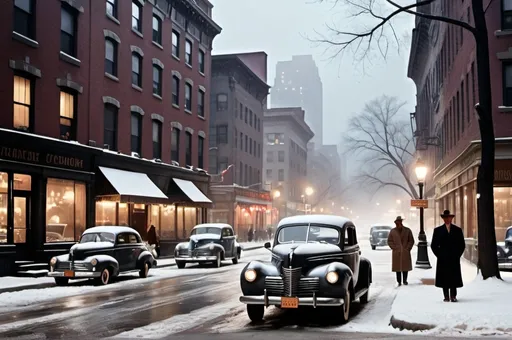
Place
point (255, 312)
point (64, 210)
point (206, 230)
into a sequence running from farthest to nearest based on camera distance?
1. point (206, 230)
2. point (64, 210)
3. point (255, 312)

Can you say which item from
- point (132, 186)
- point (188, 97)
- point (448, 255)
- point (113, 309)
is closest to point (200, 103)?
point (188, 97)

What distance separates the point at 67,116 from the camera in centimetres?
2741

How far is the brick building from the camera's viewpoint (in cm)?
2394

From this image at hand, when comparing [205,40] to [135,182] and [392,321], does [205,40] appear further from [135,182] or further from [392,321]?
[392,321]

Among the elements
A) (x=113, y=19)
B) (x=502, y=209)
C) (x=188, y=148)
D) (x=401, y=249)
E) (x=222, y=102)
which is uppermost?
(x=222, y=102)

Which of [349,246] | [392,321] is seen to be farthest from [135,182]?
[392,321]

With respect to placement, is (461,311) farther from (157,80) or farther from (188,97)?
(188,97)

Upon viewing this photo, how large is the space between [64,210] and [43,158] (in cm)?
286

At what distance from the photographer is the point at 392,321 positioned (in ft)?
36.9

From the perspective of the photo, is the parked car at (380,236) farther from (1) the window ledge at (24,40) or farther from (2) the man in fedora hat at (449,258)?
(2) the man in fedora hat at (449,258)

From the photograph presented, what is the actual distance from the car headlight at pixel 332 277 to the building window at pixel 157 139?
26.0 meters

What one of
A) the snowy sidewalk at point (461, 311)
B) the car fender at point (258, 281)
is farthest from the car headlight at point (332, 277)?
the snowy sidewalk at point (461, 311)

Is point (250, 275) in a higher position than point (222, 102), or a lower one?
lower

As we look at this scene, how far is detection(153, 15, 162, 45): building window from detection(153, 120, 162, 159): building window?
476 cm
